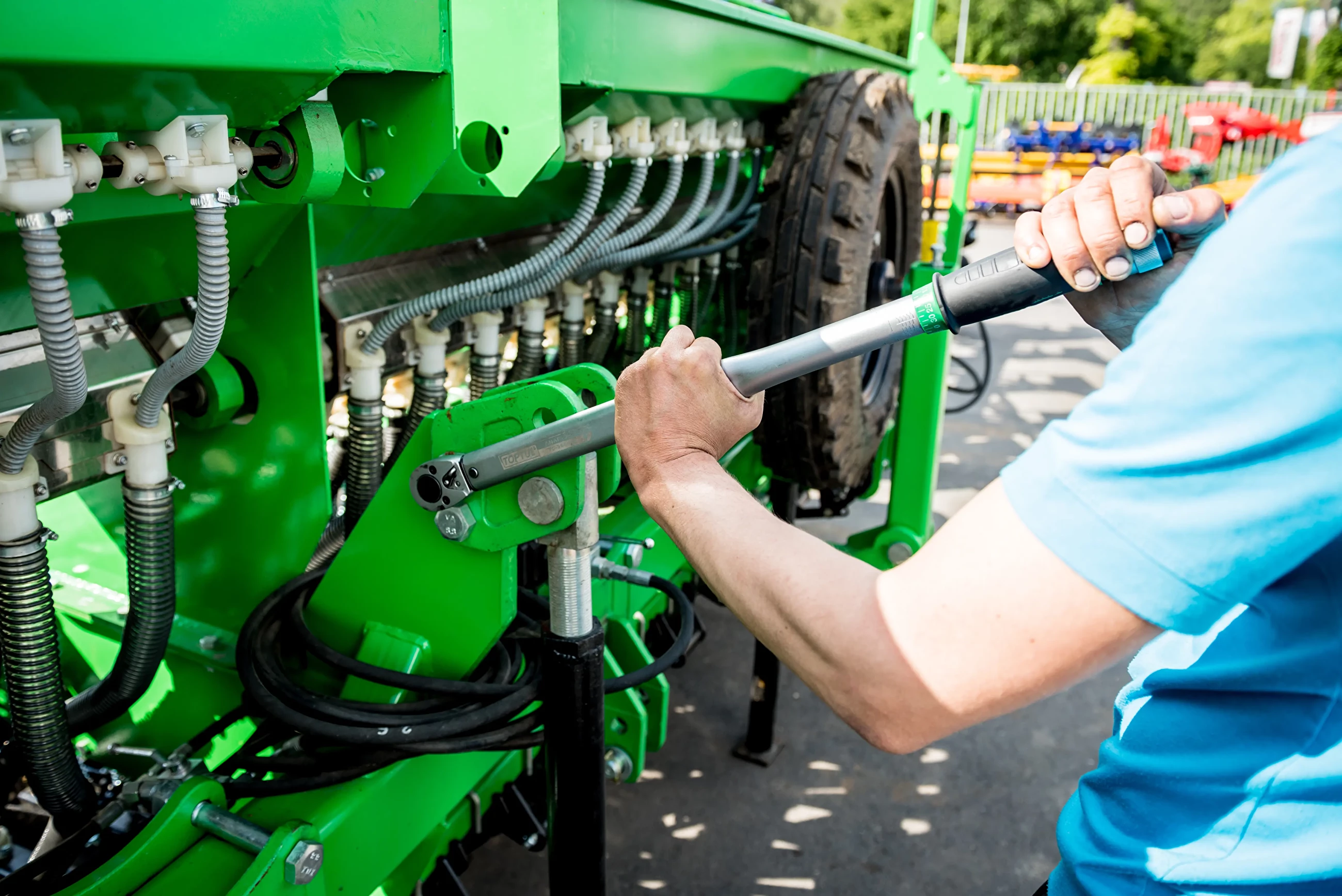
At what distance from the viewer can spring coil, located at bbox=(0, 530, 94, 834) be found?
1.36 m

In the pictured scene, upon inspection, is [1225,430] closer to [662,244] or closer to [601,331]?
[662,244]

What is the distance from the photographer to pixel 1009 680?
0.72 metres

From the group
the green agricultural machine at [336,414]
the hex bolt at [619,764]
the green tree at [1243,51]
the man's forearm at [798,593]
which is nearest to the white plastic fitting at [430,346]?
the green agricultural machine at [336,414]

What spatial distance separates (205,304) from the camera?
1.17 m

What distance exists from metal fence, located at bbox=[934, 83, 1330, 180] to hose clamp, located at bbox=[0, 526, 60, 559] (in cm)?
1872

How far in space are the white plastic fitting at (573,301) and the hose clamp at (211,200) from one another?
1.40 metres

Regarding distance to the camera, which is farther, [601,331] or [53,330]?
[601,331]

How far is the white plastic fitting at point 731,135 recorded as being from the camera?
→ 245 centimetres

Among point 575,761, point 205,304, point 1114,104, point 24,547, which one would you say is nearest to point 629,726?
point 575,761

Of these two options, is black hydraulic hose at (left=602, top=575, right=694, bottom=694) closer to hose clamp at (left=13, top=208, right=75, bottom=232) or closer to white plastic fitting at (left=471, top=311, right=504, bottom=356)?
white plastic fitting at (left=471, top=311, right=504, bottom=356)

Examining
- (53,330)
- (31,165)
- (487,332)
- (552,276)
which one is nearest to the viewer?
(31,165)

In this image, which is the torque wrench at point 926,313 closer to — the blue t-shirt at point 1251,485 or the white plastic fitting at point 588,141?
the blue t-shirt at point 1251,485

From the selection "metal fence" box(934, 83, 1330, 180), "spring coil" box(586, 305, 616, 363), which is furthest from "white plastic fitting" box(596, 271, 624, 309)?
"metal fence" box(934, 83, 1330, 180)

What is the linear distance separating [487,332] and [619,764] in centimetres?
88
